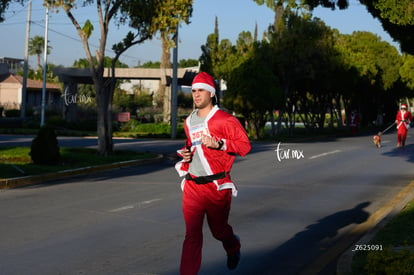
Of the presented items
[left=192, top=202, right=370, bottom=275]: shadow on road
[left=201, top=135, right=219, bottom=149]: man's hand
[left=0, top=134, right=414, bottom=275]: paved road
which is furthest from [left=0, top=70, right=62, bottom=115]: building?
[left=201, top=135, right=219, bottom=149]: man's hand

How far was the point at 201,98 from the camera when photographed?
21.4 feet

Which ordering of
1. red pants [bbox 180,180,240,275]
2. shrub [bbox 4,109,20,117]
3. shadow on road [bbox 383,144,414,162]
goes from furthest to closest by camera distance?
1. shrub [bbox 4,109,20,117]
2. shadow on road [bbox 383,144,414,162]
3. red pants [bbox 180,180,240,275]

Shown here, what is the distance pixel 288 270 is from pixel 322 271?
0.36 m

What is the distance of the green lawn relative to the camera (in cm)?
1720

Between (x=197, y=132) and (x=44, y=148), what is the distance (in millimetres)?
13599

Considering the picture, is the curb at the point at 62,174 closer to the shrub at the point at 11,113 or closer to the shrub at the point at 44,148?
the shrub at the point at 44,148

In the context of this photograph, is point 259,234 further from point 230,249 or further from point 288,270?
point 230,249

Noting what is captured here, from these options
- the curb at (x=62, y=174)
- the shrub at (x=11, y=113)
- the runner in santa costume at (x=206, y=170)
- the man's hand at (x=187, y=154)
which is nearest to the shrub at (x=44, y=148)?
the curb at (x=62, y=174)

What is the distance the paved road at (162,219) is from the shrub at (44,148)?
1.76 metres

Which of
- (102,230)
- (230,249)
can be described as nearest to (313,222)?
(102,230)

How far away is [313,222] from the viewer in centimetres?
1080

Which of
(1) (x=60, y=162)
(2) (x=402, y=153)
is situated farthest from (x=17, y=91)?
(1) (x=60, y=162)

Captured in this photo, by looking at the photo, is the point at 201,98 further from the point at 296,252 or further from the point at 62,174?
the point at 62,174

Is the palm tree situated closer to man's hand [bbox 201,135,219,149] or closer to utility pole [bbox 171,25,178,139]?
utility pole [bbox 171,25,178,139]
